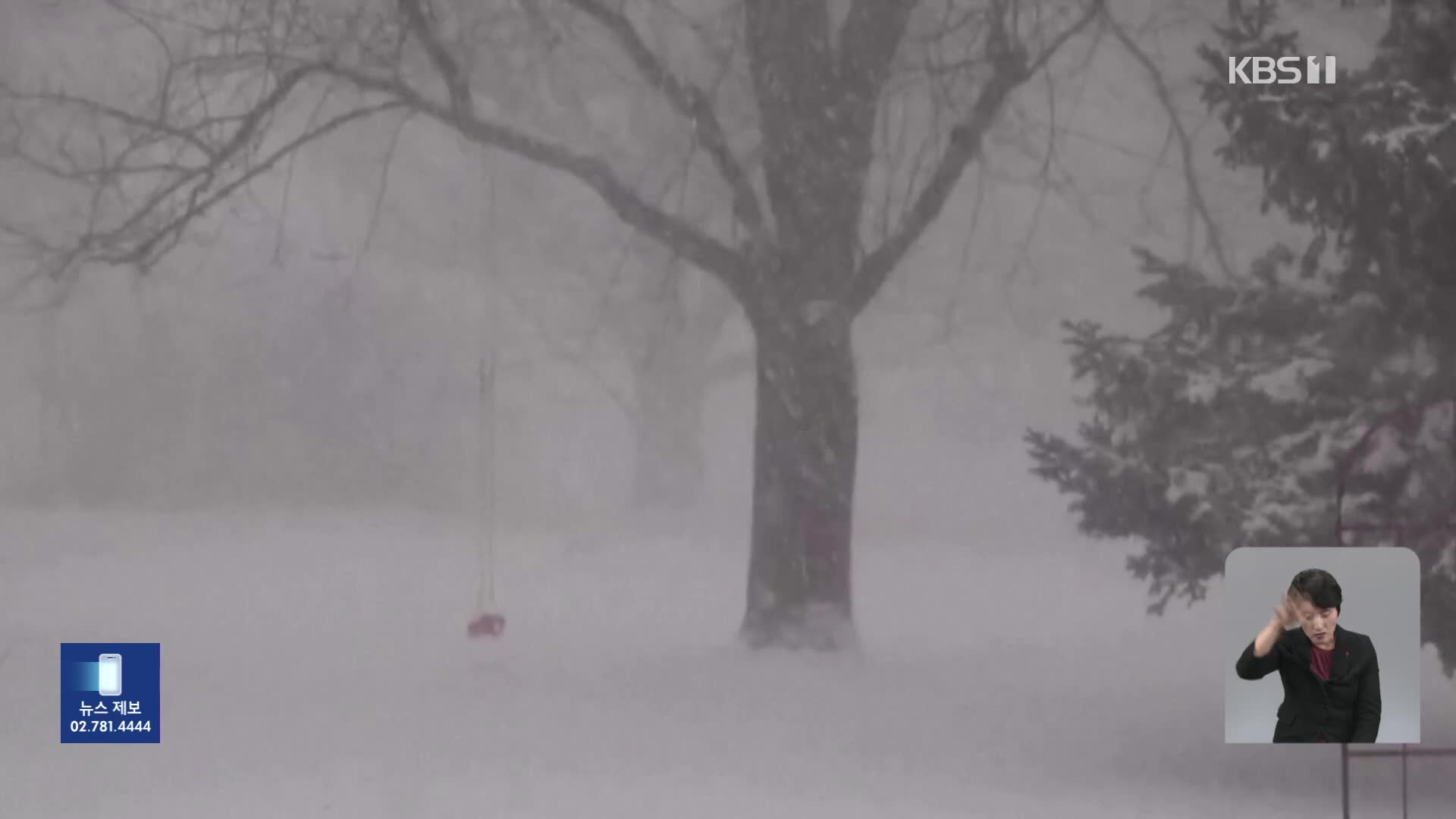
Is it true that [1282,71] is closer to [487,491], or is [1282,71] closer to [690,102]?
[690,102]

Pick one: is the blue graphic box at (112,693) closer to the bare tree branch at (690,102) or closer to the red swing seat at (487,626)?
the red swing seat at (487,626)

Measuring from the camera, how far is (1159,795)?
2.98 meters

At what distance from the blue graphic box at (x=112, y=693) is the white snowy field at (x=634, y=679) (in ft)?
0.11

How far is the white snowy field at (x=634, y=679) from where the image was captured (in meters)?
2.99

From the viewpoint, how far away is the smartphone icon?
10.0 ft

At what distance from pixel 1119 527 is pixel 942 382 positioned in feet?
1.57

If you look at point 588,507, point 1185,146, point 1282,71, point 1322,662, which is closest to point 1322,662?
A: point 1322,662

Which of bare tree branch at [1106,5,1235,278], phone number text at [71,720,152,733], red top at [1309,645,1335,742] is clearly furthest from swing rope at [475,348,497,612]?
red top at [1309,645,1335,742]

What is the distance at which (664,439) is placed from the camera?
3.02 m

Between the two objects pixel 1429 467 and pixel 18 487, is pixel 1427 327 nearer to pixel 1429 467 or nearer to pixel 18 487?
pixel 1429 467

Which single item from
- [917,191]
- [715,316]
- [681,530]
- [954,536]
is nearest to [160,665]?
[681,530]

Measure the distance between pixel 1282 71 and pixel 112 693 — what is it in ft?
9.22

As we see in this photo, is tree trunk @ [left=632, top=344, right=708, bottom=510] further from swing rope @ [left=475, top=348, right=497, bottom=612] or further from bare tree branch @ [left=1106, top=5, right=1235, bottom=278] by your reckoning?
bare tree branch @ [left=1106, top=5, right=1235, bottom=278]

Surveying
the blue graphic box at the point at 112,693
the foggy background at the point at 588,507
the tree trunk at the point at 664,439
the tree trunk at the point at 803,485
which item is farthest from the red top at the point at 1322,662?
the blue graphic box at the point at 112,693
